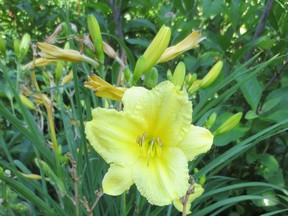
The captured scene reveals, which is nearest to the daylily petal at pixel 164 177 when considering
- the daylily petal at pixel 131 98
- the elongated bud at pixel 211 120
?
the daylily petal at pixel 131 98

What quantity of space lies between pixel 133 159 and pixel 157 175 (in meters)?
0.06

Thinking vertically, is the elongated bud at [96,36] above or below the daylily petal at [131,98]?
above

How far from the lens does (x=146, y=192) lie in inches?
30.4

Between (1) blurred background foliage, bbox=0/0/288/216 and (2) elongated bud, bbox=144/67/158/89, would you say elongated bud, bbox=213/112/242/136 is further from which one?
(2) elongated bud, bbox=144/67/158/89

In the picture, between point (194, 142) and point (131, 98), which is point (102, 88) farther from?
point (194, 142)

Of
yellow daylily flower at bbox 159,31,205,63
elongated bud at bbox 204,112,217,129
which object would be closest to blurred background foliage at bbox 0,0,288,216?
elongated bud at bbox 204,112,217,129

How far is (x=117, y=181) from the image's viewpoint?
79 centimetres

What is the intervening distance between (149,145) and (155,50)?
8.0 inches

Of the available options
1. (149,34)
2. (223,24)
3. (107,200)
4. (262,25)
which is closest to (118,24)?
(149,34)

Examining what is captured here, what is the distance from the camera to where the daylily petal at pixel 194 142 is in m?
0.80

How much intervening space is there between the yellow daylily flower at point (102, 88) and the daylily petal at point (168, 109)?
0.06 m

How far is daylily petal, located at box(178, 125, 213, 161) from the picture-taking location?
2.61 ft

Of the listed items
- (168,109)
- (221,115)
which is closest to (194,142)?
(168,109)

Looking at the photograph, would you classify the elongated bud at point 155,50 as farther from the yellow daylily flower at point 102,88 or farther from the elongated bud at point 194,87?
the elongated bud at point 194,87
